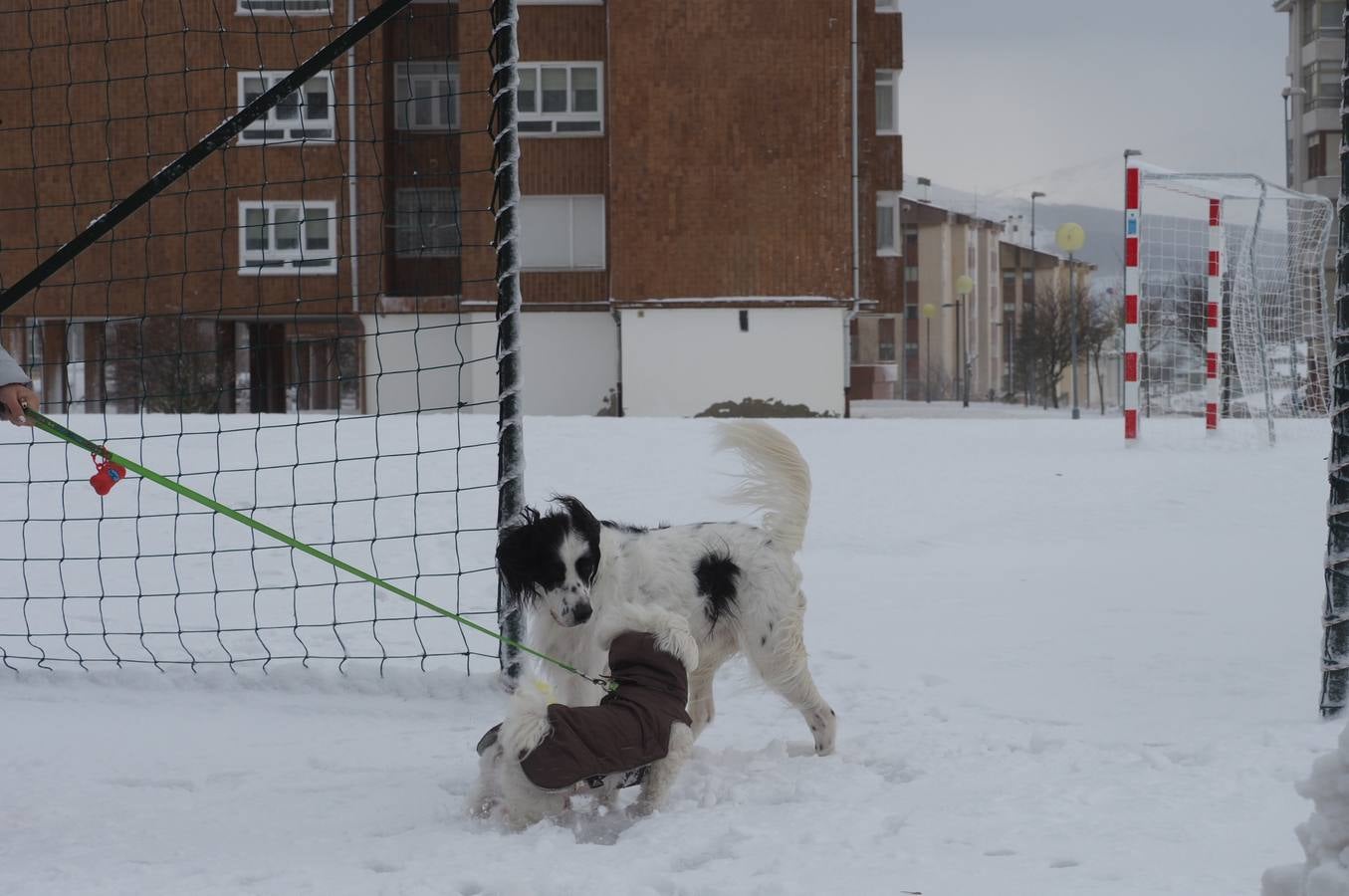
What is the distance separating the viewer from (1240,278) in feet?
43.1

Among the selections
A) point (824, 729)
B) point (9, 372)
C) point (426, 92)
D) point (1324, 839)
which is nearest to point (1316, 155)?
point (426, 92)

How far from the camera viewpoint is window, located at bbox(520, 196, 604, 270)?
79.8 ft

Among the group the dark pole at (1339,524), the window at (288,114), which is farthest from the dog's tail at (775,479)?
the window at (288,114)

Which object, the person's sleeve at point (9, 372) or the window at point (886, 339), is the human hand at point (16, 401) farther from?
the window at point (886, 339)

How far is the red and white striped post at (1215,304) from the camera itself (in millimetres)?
12125

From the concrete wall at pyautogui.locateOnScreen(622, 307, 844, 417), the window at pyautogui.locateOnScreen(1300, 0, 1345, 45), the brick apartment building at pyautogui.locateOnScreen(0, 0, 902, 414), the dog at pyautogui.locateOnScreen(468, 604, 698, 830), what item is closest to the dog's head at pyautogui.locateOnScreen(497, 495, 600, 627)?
the dog at pyautogui.locateOnScreen(468, 604, 698, 830)

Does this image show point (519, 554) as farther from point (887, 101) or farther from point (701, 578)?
point (887, 101)

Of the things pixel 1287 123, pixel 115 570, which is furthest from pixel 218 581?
pixel 1287 123

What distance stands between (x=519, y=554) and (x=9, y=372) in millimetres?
1489

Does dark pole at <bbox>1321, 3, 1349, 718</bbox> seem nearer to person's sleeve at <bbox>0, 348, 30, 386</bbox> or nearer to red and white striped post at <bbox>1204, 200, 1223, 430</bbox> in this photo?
person's sleeve at <bbox>0, 348, 30, 386</bbox>

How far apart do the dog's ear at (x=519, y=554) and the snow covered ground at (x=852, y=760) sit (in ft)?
2.09

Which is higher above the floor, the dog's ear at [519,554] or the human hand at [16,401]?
the human hand at [16,401]

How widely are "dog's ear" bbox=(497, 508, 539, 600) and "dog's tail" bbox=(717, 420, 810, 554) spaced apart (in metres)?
0.76

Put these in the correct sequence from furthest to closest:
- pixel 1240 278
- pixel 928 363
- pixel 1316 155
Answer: pixel 928 363 → pixel 1316 155 → pixel 1240 278
